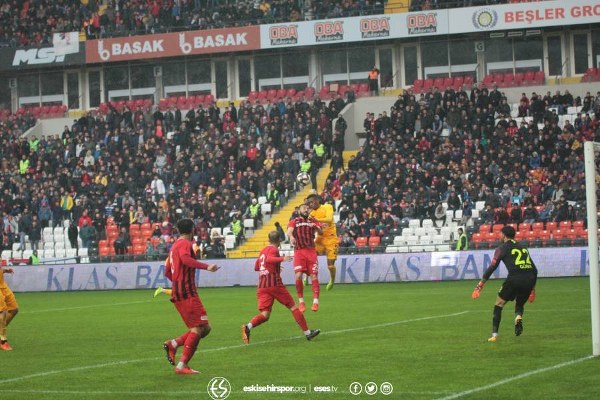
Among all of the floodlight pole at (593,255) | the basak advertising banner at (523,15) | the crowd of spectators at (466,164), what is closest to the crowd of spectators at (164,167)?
the crowd of spectators at (466,164)

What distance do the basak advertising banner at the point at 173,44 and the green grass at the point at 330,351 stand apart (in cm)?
2674

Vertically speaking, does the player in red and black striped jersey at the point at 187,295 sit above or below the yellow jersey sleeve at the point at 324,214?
below

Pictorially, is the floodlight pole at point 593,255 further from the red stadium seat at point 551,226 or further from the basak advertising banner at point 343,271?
the red stadium seat at point 551,226

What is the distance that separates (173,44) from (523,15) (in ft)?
55.5

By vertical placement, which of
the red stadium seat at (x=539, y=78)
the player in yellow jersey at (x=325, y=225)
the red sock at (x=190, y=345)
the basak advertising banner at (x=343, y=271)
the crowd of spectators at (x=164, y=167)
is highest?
the red stadium seat at (x=539, y=78)

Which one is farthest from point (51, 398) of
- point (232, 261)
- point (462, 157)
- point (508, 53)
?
point (508, 53)

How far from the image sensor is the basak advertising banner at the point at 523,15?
47.2 meters

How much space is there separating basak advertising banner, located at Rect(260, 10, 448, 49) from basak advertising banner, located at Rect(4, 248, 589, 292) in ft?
54.4

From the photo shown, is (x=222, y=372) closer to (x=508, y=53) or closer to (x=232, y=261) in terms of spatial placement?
(x=232, y=261)

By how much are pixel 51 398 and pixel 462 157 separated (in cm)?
3046

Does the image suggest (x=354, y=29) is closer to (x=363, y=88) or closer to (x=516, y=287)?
(x=363, y=88)

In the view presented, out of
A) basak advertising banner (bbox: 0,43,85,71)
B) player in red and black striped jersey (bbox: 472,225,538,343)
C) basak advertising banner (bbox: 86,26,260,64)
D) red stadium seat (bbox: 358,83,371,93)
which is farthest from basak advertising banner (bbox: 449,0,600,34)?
player in red and black striped jersey (bbox: 472,225,538,343)

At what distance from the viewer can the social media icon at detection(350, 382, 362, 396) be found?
40.7 feet

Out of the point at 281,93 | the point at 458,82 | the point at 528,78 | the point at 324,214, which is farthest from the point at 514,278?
the point at 281,93
